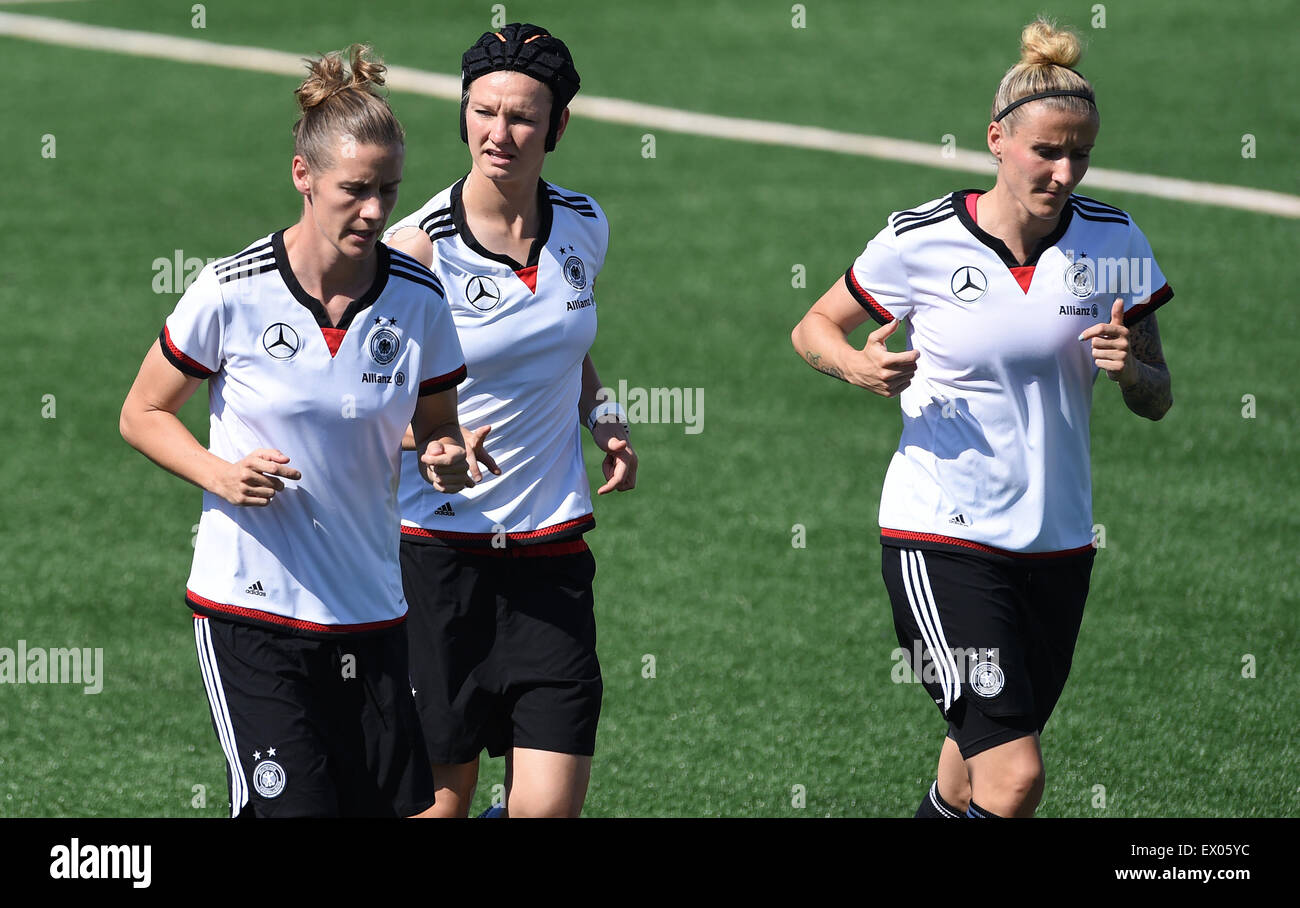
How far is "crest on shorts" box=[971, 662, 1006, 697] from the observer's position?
5.48m

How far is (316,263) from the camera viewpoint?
4.86m

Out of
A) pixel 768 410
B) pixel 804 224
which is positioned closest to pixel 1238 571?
pixel 768 410

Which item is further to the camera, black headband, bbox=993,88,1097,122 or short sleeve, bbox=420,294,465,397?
black headband, bbox=993,88,1097,122

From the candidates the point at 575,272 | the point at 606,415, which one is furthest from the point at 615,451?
the point at 575,272

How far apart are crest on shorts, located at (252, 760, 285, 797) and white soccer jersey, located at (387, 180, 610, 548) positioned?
3.84ft

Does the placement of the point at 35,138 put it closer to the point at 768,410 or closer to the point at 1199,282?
the point at 768,410

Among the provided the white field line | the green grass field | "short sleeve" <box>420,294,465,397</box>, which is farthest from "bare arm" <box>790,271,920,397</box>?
the white field line

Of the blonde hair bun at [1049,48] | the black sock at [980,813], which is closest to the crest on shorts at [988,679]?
the black sock at [980,813]

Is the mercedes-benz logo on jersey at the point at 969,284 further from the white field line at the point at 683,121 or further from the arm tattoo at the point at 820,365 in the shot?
the white field line at the point at 683,121

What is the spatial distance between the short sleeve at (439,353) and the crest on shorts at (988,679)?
1.86 m

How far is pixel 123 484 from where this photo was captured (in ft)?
37.5

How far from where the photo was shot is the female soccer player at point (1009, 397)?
5.46 meters

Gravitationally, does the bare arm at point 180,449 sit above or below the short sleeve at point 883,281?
below

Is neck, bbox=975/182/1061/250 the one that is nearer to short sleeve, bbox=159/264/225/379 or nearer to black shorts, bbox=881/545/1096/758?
black shorts, bbox=881/545/1096/758
